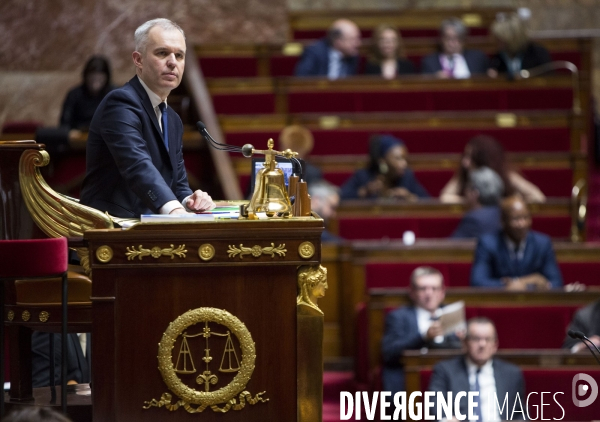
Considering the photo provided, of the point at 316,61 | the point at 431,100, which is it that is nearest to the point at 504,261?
the point at 431,100

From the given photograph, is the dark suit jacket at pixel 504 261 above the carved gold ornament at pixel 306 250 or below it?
above

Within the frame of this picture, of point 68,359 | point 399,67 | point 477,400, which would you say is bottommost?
point 477,400

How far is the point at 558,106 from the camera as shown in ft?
21.8

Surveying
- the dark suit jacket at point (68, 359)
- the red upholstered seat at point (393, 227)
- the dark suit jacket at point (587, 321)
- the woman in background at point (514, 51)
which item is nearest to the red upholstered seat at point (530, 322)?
the dark suit jacket at point (587, 321)

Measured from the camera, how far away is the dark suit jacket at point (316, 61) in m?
6.89

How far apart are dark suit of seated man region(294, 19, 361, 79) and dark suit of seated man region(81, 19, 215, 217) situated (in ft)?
14.4

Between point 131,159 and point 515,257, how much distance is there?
119 inches

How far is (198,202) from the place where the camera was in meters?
2.47

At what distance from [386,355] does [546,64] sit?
3.31 m

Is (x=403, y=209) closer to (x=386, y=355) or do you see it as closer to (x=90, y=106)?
(x=386, y=355)

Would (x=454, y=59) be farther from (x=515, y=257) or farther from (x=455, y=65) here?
(x=515, y=257)

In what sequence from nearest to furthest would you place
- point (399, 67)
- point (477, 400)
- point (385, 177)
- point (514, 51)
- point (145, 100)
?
point (145, 100), point (477, 400), point (385, 177), point (514, 51), point (399, 67)

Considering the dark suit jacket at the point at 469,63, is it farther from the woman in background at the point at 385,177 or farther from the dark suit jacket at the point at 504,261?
the dark suit jacket at the point at 504,261

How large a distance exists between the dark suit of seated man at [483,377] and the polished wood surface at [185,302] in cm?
158
